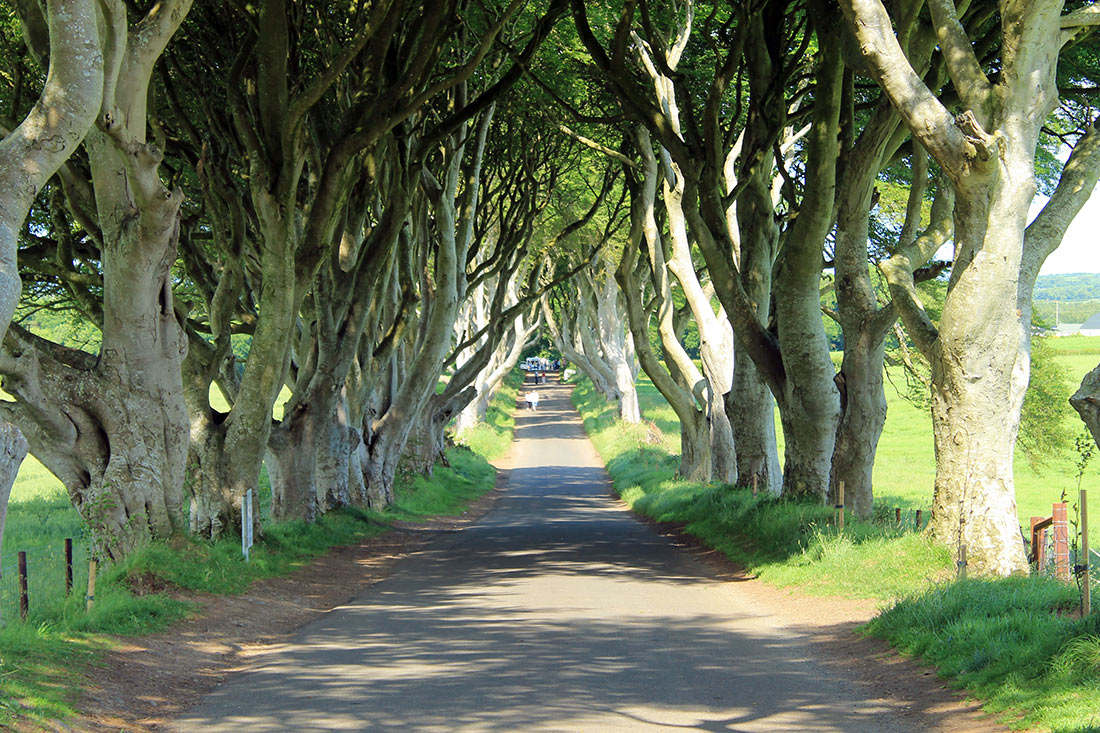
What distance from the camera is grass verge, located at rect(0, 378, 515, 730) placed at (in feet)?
23.4

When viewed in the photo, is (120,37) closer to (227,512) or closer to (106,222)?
(106,222)

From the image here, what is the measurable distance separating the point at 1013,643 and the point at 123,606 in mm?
6804

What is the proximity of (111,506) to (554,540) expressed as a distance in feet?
29.2

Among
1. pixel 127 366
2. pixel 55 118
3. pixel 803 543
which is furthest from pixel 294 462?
pixel 55 118

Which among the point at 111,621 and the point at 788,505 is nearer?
the point at 111,621

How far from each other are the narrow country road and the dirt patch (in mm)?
290

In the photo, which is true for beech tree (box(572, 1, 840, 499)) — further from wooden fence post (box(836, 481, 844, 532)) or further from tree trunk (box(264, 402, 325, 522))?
tree trunk (box(264, 402, 325, 522))

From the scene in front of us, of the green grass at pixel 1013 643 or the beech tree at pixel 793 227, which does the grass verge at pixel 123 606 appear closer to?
the green grass at pixel 1013 643

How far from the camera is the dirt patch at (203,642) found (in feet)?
24.6

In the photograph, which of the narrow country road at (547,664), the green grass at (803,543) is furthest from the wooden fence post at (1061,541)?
the narrow country road at (547,664)

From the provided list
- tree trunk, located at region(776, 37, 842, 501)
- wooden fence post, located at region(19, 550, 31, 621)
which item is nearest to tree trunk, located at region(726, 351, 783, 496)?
tree trunk, located at region(776, 37, 842, 501)

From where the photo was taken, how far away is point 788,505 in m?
15.4

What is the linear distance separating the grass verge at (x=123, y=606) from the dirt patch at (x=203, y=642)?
0.39 feet

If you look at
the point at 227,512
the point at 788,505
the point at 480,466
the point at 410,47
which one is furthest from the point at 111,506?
the point at 480,466
